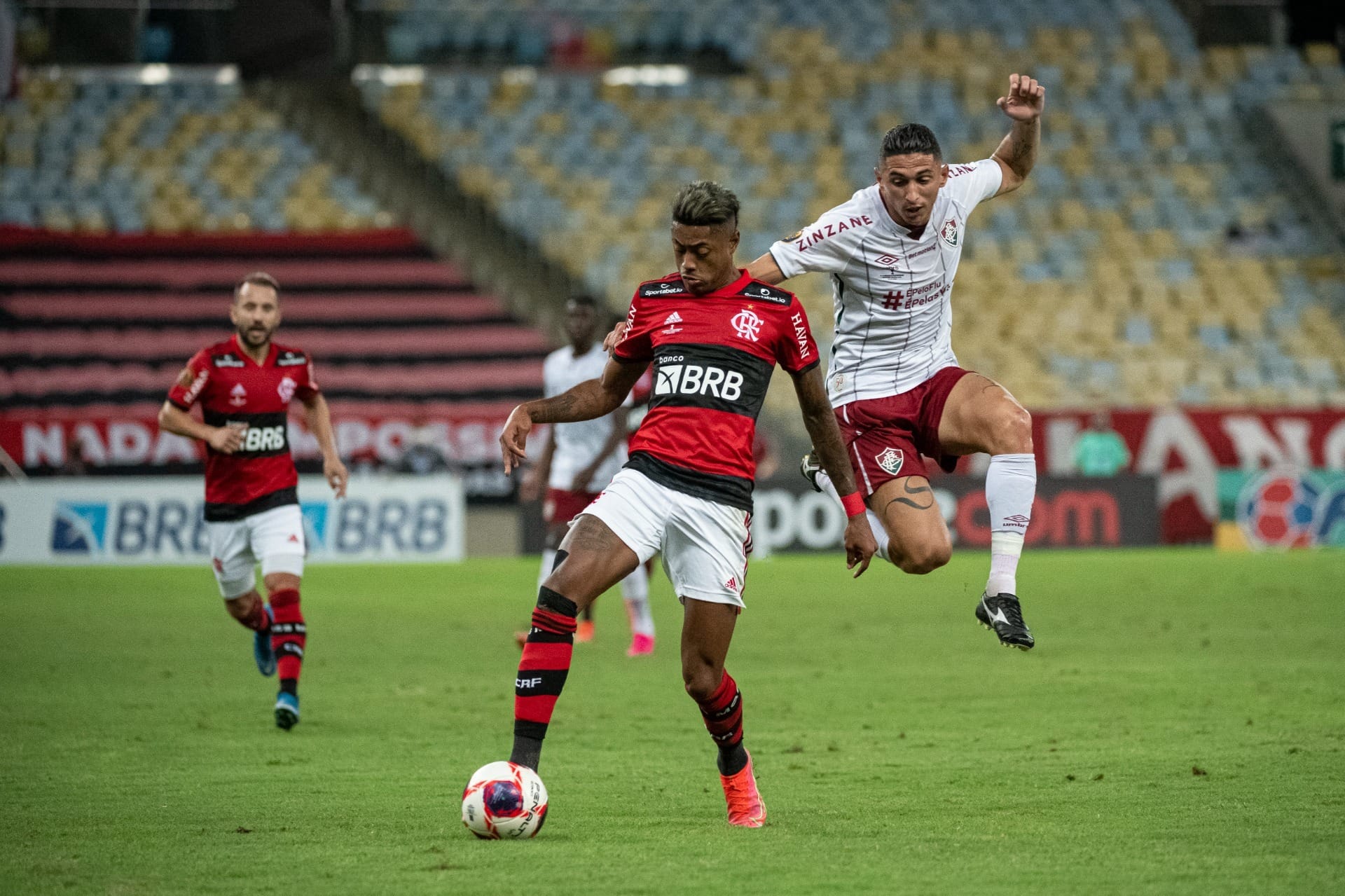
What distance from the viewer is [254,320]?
974cm

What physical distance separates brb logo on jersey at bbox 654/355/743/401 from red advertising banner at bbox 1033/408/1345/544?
65.4 ft

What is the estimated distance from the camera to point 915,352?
26.3 feet

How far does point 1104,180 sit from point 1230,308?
360 centimetres

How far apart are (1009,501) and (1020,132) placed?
1724 mm

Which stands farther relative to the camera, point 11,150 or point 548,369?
point 11,150

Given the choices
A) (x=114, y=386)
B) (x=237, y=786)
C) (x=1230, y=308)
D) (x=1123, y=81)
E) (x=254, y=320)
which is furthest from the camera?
(x=1123, y=81)

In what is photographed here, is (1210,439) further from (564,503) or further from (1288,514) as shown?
(564,503)

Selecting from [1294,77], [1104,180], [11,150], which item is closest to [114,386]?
[11,150]

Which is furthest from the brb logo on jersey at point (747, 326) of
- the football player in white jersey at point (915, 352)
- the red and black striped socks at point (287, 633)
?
the red and black striped socks at point (287, 633)

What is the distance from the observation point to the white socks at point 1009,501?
25.1 feet

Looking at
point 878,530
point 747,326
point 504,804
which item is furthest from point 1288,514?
point 504,804

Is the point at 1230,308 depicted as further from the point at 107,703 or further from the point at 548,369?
the point at 107,703

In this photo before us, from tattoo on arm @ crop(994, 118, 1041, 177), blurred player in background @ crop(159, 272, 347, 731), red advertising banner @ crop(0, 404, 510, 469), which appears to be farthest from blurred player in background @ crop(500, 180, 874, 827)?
red advertising banner @ crop(0, 404, 510, 469)

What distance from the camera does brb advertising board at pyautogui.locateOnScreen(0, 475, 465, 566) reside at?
21078mm
